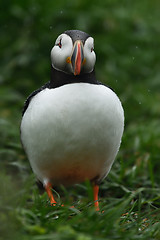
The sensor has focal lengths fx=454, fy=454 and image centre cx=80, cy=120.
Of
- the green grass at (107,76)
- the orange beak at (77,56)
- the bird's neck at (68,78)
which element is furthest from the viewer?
the green grass at (107,76)

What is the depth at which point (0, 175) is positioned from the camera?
3439 millimetres

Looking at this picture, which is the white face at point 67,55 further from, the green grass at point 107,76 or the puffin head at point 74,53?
the green grass at point 107,76

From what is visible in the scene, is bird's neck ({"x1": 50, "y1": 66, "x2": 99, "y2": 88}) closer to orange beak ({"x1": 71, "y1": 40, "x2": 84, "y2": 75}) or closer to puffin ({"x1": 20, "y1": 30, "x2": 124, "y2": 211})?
puffin ({"x1": 20, "y1": 30, "x2": 124, "y2": 211})

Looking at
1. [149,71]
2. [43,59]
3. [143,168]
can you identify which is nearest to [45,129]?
[143,168]

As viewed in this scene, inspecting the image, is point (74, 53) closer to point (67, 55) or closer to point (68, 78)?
point (67, 55)

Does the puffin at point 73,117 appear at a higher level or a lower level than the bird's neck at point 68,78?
lower

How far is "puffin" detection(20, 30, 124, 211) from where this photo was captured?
3146 millimetres

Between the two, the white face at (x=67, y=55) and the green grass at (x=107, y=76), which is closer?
the white face at (x=67, y=55)

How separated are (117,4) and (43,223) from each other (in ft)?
17.5

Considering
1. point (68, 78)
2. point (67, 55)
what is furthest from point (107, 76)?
point (67, 55)

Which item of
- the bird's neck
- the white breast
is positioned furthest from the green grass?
the bird's neck

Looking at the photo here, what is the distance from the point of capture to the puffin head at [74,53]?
309cm

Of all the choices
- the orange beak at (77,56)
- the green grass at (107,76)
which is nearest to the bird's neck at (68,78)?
the orange beak at (77,56)

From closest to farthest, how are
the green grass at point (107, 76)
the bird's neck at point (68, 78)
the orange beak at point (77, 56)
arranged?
1. the orange beak at point (77, 56)
2. the bird's neck at point (68, 78)
3. the green grass at point (107, 76)
